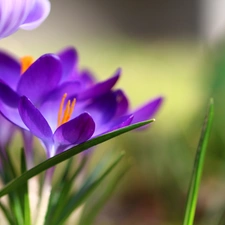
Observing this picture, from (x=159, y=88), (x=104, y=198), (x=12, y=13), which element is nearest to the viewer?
(x=12, y=13)

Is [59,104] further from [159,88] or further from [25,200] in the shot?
[159,88]

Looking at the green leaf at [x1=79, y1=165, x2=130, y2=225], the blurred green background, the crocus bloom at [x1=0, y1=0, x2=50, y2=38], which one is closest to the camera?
the crocus bloom at [x1=0, y1=0, x2=50, y2=38]

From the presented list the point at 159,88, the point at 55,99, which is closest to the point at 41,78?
the point at 55,99

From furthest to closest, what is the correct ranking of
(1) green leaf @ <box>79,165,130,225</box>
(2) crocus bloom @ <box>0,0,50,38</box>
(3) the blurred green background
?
(3) the blurred green background → (1) green leaf @ <box>79,165,130,225</box> → (2) crocus bloom @ <box>0,0,50,38</box>

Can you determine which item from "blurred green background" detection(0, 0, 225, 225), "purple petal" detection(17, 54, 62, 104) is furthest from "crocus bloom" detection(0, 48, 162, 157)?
"blurred green background" detection(0, 0, 225, 225)

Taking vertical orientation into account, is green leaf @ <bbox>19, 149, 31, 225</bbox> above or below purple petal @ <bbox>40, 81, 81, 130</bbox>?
below

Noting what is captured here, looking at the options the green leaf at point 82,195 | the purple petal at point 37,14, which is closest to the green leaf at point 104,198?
the green leaf at point 82,195

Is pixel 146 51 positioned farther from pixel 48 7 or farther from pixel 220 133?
pixel 48 7

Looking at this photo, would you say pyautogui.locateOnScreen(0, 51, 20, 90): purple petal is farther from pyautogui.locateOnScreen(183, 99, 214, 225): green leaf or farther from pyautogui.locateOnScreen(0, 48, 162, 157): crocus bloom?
pyautogui.locateOnScreen(183, 99, 214, 225): green leaf
